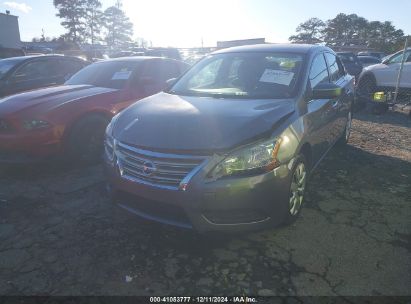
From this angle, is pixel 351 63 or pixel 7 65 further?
pixel 351 63

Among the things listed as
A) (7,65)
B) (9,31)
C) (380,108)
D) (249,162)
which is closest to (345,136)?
(249,162)

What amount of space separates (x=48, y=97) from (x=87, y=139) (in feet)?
2.61

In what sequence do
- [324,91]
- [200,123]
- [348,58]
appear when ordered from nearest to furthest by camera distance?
[200,123]
[324,91]
[348,58]

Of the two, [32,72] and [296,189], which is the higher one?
[32,72]

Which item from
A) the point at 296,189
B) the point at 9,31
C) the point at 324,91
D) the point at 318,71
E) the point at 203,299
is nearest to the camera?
the point at 203,299

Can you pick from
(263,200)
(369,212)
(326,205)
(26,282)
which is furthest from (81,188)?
(369,212)

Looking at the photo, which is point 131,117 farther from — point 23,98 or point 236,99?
A: point 23,98

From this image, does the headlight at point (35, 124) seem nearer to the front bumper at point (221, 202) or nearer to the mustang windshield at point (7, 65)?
the front bumper at point (221, 202)

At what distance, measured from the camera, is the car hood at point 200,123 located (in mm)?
2641

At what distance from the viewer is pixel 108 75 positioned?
568cm

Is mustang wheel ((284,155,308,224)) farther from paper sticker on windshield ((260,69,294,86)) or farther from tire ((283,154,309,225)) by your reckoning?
paper sticker on windshield ((260,69,294,86))

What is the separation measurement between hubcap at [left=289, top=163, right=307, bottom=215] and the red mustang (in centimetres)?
300

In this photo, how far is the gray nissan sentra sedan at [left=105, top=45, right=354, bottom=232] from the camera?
2.55 metres

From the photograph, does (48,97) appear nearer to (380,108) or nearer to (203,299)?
(203,299)
